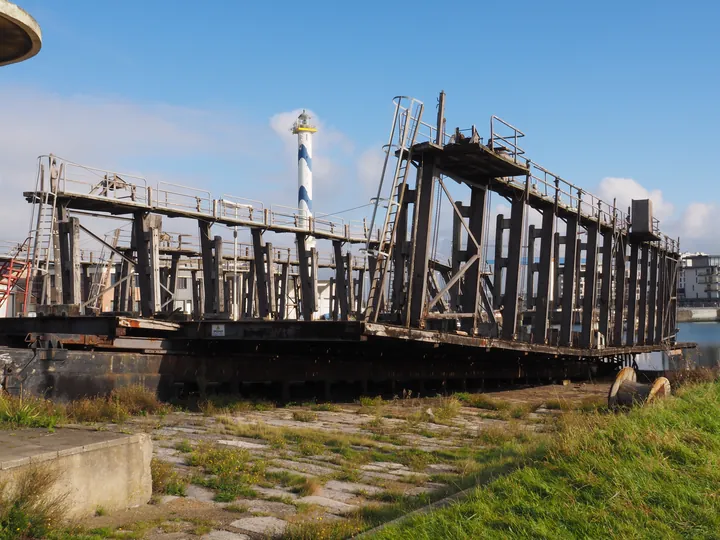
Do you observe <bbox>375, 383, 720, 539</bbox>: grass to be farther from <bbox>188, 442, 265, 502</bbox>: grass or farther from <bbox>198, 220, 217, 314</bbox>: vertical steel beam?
<bbox>198, 220, 217, 314</bbox>: vertical steel beam

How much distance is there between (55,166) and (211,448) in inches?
678

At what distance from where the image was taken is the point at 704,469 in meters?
6.02

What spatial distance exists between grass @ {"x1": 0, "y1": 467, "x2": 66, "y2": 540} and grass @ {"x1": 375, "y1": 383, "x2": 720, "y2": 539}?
266 cm

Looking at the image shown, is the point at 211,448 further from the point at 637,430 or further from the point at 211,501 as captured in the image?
the point at 637,430

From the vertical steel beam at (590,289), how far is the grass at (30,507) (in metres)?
22.1

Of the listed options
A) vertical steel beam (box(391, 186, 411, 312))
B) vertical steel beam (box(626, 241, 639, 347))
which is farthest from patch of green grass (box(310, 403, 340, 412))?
vertical steel beam (box(626, 241, 639, 347))

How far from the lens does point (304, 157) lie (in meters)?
75.2

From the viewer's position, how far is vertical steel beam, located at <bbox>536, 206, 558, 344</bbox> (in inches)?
872

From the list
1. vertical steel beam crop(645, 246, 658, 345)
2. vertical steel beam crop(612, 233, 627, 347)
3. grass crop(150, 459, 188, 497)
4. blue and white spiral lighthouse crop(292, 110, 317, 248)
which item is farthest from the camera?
blue and white spiral lighthouse crop(292, 110, 317, 248)

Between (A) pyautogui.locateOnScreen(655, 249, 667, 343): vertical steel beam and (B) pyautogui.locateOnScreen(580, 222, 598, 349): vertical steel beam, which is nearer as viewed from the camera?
(B) pyautogui.locateOnScreen(580, 222, 598, 349): vertical steel beam

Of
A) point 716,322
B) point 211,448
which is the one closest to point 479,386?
point 211,448

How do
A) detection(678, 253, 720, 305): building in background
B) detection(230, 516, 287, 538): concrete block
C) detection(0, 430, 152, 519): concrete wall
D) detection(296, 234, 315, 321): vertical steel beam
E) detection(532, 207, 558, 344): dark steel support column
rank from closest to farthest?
1. detection(0, 430, 152, 519): concrete wall
2. detection(230, 516, 287, 538): concrete block
3. detection(532, 207, 558, 344): dark steel support column
4. detection(296, 234, 315, 321): vertical steel beam
5. detection(678, 253, 720, 305): building in background

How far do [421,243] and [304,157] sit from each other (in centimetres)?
6021

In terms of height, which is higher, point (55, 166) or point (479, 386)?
point (55, 166)
